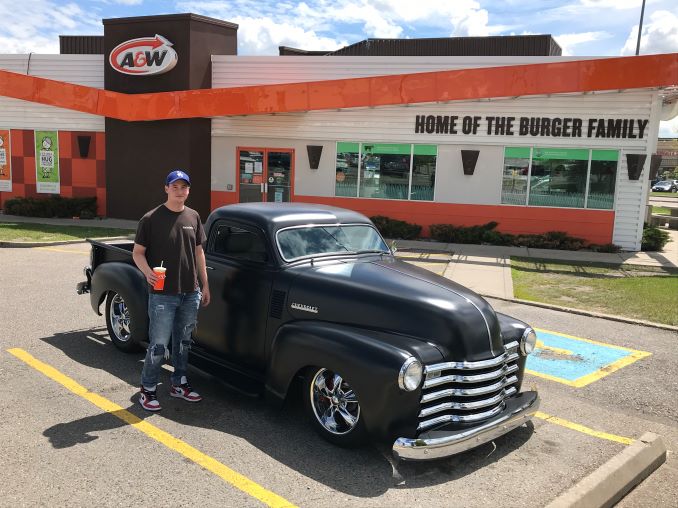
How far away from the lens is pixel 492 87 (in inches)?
577

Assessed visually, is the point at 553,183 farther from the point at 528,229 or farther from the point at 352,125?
the point at 352,125

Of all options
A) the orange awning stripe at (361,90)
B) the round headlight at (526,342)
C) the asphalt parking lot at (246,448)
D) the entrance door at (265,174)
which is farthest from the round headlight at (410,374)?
the entrance door at (265,174)

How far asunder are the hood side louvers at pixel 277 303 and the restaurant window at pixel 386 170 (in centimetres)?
1255

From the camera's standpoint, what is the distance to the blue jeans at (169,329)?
4707mm

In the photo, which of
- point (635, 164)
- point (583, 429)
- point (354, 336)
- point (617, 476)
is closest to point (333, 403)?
point (354, 336)

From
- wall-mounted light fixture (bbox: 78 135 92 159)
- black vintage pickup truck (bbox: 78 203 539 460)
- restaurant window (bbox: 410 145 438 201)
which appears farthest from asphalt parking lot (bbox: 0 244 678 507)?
wall-mounted light fixture (bbox: 78 135 92 159)

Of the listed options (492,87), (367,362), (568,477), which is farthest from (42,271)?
(492,87)

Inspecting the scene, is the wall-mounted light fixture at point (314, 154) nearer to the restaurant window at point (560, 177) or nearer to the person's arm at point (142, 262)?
the restaurant window at point (560, 177)

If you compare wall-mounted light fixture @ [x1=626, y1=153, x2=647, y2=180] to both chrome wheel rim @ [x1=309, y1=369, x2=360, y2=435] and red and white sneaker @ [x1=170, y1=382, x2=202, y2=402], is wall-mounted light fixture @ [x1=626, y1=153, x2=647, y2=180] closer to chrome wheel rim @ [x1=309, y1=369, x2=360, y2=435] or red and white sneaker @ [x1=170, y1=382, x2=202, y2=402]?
chrome wheel rim @ [x1=309, y1=369, x2=360, y2=435]

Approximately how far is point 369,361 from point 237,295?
1.66m

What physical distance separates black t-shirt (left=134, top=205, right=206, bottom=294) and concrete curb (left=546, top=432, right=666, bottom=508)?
307cm

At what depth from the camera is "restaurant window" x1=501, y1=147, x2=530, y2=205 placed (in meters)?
15.9

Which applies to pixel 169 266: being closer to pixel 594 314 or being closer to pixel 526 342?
pixel 526 342

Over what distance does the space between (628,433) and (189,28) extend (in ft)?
54.3
